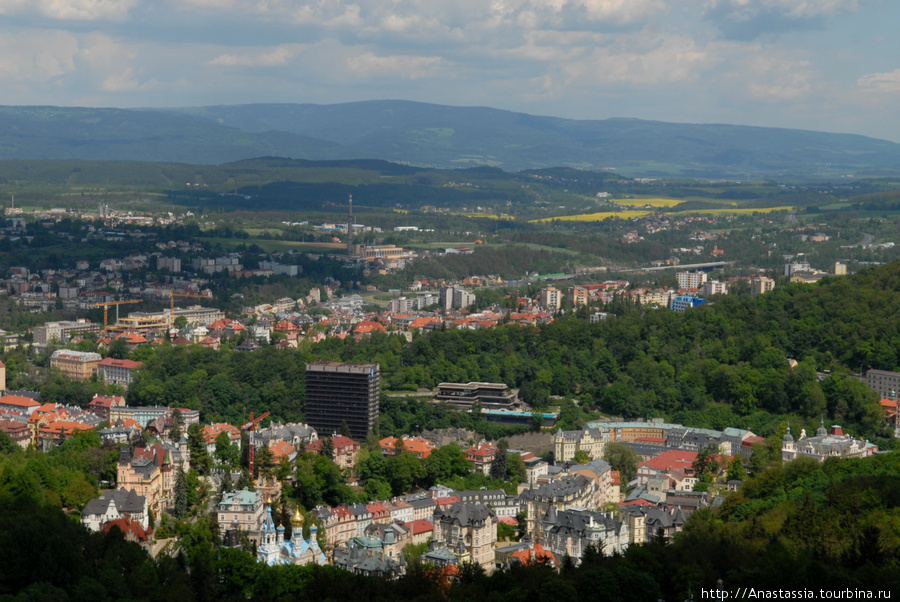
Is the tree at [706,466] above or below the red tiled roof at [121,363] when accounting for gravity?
above

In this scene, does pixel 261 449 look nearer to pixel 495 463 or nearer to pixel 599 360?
pixel 495 463

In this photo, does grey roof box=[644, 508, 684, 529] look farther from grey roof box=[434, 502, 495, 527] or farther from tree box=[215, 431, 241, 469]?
tree box=[215, 431, 241, 469]

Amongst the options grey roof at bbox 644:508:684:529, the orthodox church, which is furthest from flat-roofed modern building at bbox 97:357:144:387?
grey roof at bbox 644:508:684:529

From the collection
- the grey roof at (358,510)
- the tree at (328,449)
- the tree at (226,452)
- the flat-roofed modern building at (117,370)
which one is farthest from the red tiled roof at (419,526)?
the flat-roofed modern building at (117,370)

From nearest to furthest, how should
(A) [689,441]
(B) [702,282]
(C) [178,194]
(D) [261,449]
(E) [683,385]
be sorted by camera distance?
(D) [261,449] → (A) [689,441] → (E) [683,385] → (B) [702,282] → (C) [178,194]

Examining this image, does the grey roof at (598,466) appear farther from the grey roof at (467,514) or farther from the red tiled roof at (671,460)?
the grey roof at (467,514)

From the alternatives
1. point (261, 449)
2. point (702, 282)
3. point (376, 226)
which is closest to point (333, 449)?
point (261, 449)

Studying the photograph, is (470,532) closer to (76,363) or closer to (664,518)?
(664,518)
